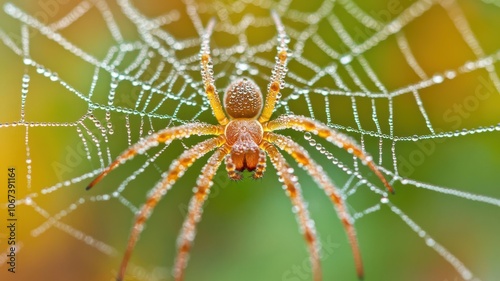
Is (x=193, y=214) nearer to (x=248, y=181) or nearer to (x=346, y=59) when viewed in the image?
(x=248, y=181)

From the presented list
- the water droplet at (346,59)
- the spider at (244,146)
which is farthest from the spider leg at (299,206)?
the water droplet at (346,59)

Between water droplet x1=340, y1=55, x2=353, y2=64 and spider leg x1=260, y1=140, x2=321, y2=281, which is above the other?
water droplet x1=340, y1=55, x2=353, y2=64

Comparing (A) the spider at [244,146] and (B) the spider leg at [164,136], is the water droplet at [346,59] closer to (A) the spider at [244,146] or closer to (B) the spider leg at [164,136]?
(A) the spider at [244,146]

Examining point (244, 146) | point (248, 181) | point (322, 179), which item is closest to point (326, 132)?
point (322, 179)

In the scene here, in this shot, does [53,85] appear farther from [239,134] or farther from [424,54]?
[424,54]

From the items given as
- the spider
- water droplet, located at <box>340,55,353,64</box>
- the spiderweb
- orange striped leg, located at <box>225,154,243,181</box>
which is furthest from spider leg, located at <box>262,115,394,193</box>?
water droplet, located at <box>340,55,353,64</box>

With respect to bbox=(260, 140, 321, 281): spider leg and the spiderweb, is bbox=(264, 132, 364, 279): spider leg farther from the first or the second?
the spiderweb

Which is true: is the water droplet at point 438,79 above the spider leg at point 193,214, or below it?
above
